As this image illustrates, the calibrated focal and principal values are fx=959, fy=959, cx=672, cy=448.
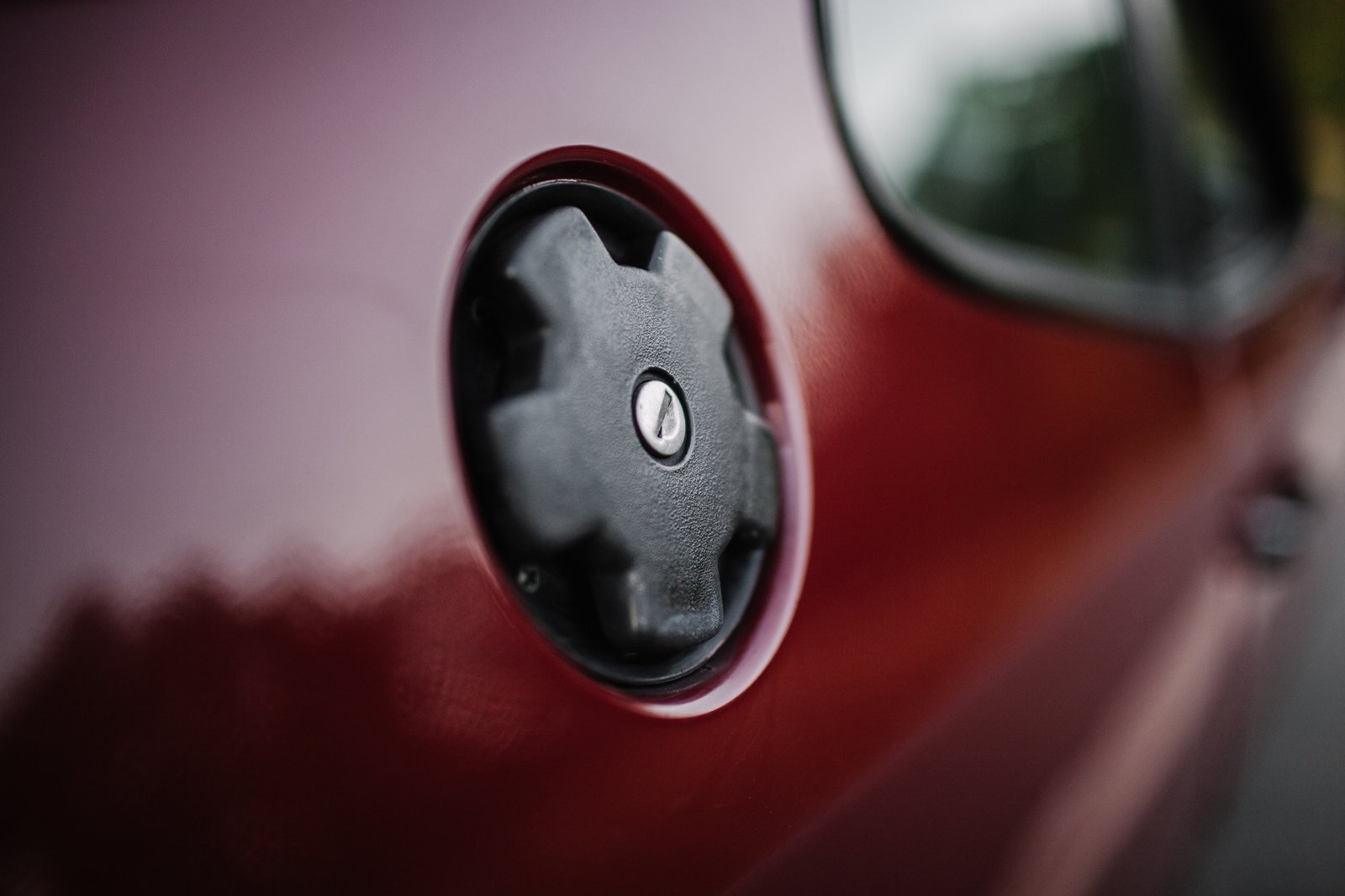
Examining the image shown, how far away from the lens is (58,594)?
1.36 ft

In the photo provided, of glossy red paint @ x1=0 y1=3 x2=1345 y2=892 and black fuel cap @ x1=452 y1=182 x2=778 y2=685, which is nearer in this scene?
glossy red paint @ x1=0 y1=3 x2=1345 y2=892

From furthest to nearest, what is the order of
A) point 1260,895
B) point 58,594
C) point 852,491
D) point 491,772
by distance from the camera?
point 1260,895 → point 852,491 → point 491,772 → point 58,594

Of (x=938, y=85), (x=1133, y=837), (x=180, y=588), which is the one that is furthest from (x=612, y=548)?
(x=1133, y=837)

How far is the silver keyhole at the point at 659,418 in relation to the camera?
1.94ft

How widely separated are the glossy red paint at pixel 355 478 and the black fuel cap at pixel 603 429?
1.1 inches

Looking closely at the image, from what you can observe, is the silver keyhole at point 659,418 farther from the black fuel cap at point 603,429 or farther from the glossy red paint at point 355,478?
the glossy red paint at point 355,478

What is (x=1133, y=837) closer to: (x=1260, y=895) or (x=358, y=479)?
(x=1260, y=895)

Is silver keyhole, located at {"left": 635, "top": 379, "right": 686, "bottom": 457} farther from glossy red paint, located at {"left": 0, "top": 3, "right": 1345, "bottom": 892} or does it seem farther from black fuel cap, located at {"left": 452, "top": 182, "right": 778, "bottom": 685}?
glossy red paint, located at {"left": 0, "top": 3, "right": 1345, "bottom": 892}

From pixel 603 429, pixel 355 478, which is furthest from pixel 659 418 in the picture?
pixel 355 478

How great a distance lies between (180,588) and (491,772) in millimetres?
187

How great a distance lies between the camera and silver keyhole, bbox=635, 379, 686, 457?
591 millimetres

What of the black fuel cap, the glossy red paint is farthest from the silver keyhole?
the glossy red paint

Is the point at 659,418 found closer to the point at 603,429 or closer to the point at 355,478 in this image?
the point at 603,429

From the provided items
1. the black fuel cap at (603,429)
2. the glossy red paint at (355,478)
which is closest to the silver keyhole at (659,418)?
the black fuel cap at (603,429)
